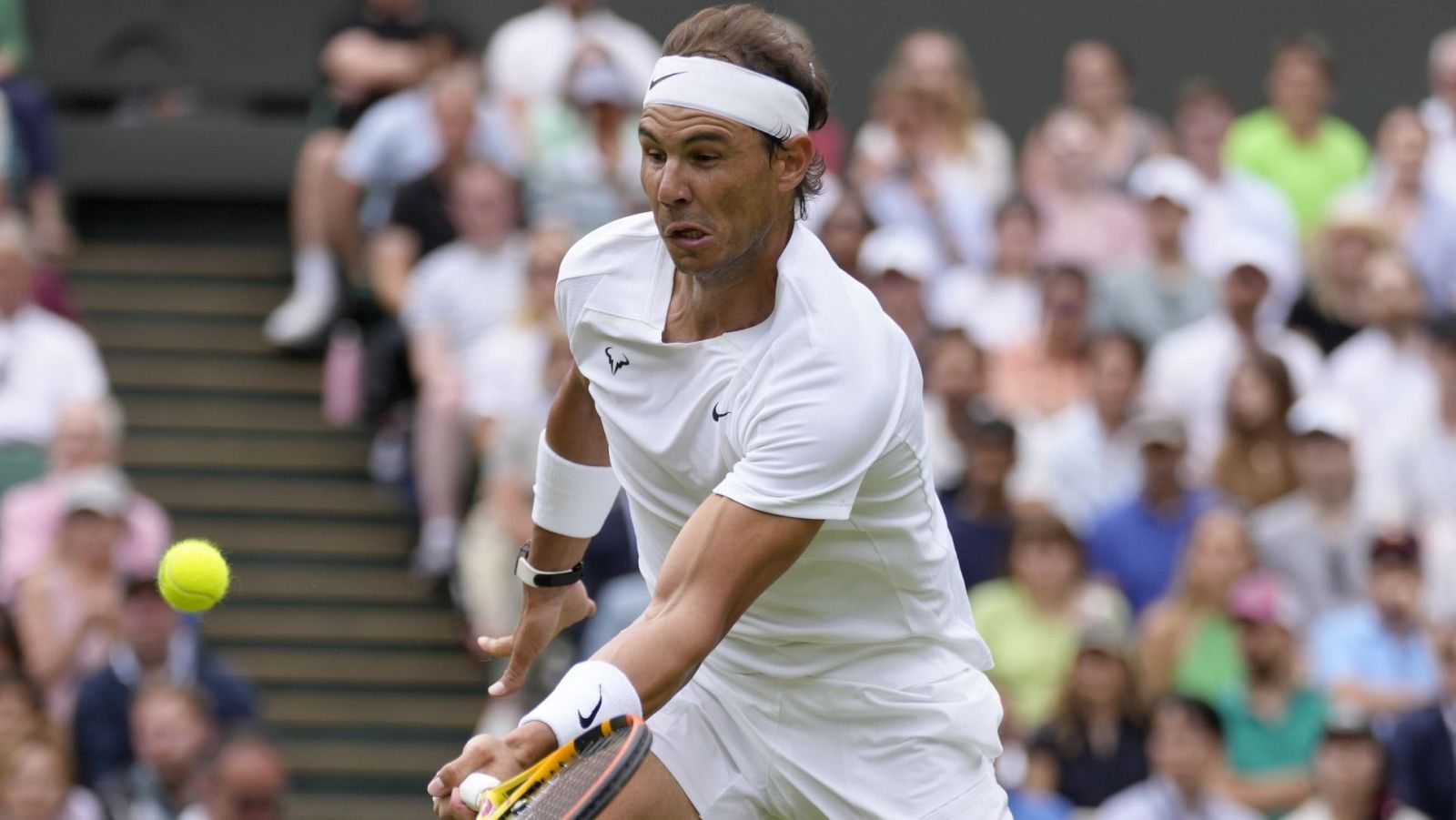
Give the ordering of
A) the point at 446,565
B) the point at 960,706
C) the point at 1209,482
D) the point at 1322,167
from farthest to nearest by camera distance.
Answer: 1. the point at 1322,167
2. the point at 446,565
3. the point at 1209,482
4. the point at 960,706

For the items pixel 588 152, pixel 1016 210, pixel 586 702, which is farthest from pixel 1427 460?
pixel 586 702

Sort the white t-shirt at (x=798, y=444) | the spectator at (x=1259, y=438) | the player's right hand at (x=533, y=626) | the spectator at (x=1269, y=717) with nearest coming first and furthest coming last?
1. the white t-shirt at (x=798, y=444)
2. the player's right hand at (x=533, y=626)
3. the spectator at (x=1269, y=717)
4. the spectator at (x=1259, y=438)

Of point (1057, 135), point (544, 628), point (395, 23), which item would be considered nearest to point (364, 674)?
point (395, 23)

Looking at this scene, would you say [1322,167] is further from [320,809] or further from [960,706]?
[960,706]

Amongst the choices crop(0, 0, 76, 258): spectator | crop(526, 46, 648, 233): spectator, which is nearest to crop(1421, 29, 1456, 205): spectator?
crop(526, 46, 648, 233): spectator

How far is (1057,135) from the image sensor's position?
1067 cm

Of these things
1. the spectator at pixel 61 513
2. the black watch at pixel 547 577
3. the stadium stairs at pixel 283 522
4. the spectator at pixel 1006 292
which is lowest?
the stadium stairs at pixel 283 522

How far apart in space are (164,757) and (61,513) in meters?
1.16

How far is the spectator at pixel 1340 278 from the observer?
400 inches

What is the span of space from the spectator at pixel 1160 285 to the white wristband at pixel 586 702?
256 inches

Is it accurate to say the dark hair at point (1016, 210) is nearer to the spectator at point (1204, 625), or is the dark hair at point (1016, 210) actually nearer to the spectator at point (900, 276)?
the spectator at point (900, 276)

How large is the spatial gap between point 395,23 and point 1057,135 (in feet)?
10.4

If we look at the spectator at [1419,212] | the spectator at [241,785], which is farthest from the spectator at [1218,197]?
the spectator at [241,785]

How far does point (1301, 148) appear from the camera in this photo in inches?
444
